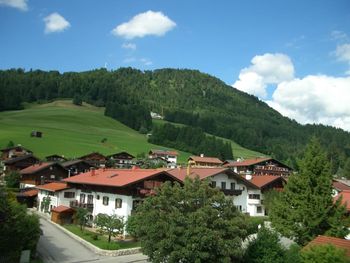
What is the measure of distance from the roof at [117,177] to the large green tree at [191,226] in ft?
56.1

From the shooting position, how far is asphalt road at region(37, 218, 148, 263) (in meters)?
35.4

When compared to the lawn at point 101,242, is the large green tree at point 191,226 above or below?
above

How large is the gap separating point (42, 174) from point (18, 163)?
16.0 metres

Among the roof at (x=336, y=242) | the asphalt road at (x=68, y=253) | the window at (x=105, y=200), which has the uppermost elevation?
the roof at (x=336, y=242)

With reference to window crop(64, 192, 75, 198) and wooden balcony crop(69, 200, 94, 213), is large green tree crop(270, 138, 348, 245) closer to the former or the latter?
wooden balcony crop(69, 200, 94, 213)

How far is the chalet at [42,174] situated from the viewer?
7988 centimetres

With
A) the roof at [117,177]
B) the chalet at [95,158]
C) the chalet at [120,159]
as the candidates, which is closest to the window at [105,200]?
the roof at [117,177]

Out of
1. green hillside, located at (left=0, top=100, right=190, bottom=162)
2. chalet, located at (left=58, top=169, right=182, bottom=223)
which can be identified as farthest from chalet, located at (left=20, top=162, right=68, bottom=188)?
green hillside, located at (left=0, top=100, right=190, bottom=162)

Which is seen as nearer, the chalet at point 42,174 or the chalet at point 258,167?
the chalet at point 42,174

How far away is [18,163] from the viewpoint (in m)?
93.2

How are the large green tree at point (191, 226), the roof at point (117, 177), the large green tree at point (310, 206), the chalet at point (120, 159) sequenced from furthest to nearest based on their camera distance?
1. the chalet at point (120, 159)
2. the roof at point (117, 177)
3. the large green tree at point (310, 206)
4. the large green tree at point (191, 226)

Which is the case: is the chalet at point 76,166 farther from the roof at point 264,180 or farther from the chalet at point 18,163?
the roof at point 264,180

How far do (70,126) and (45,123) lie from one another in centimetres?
988

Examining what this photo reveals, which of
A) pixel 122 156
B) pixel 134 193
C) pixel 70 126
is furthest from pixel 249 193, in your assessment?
pixel 70 126
